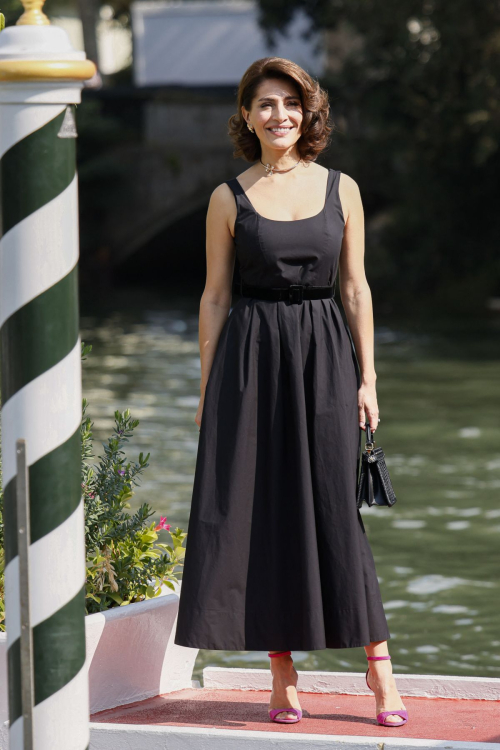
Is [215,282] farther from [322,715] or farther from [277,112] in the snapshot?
[322,715]

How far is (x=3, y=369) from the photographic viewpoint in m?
2.69

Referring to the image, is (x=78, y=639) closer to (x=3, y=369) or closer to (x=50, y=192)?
(x=3, y=369)

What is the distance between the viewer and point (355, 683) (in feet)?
13.8

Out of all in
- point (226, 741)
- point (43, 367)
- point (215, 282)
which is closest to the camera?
point (43, 367)

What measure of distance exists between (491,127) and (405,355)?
395cm

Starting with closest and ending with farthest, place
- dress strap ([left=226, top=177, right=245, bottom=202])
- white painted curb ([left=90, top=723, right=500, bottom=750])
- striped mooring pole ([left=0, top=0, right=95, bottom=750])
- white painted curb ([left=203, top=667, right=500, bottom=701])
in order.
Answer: striped mooring pole ([left=0, top=0, right=95, bottom=750])
white painted curb ([left=90, top=723, right=500, bottom=750])
dress strap ([left=226, top=177, right=245, bottom=202])
white painted curb ([left=203, top=667, right=500, bottom=701])

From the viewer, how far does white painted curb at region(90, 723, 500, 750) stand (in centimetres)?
329

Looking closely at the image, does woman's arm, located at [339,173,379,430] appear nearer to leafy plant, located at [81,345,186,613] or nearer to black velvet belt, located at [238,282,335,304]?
black velvet belt, located at [238,282,335,304]

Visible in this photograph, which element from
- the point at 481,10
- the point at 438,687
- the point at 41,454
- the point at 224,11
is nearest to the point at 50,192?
the point at 41,454

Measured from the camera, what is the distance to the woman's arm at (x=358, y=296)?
382 centimetres

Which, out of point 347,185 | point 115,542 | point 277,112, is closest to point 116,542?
point 115,542

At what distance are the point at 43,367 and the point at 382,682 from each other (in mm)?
1662

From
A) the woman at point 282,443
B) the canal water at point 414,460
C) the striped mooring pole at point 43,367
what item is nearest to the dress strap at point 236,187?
the woman at point 282,443

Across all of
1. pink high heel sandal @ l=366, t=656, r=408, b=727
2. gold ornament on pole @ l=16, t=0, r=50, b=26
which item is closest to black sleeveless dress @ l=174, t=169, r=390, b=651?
pink high heel sandal @ l=366, t=656, r=408, b=727
